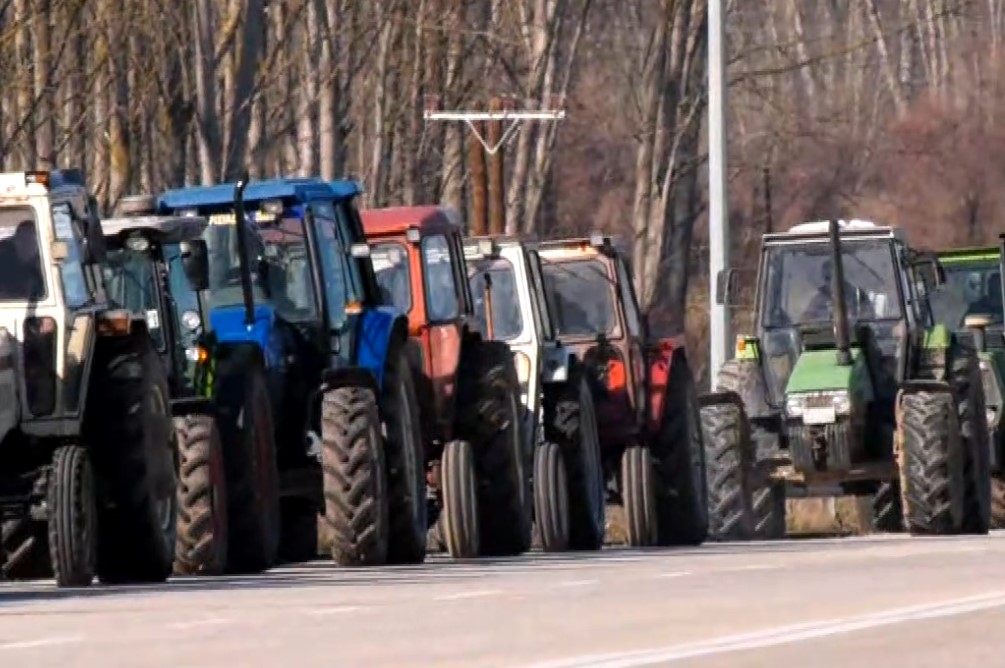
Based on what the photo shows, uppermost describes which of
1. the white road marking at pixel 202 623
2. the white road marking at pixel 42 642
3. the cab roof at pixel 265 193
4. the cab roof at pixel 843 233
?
the cab roof at pixel 265 193

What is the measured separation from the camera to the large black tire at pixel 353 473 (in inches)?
879

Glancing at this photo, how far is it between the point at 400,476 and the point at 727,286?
7.35 metres

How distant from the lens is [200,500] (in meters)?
21.3

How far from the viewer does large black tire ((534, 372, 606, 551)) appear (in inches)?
1053

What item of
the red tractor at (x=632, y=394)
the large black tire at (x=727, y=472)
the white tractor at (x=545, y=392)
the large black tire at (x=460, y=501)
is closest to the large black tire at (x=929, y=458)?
the large black tire at (x=727, y=472)

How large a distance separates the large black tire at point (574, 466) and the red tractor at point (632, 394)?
117 centimetres

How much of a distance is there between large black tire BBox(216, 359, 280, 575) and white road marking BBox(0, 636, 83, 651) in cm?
696

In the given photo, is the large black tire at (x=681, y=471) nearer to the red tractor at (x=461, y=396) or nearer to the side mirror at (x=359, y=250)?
the red tractor at (x=461, y=396)

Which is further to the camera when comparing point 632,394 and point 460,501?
point 632,394

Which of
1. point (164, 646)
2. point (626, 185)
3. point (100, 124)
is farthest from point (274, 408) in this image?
point (626, 185)

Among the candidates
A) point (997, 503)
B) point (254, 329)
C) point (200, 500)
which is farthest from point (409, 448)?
point (997, 503)

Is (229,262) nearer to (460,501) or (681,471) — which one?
(460,501)

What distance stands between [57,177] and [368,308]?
364cm

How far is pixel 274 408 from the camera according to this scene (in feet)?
76.0
